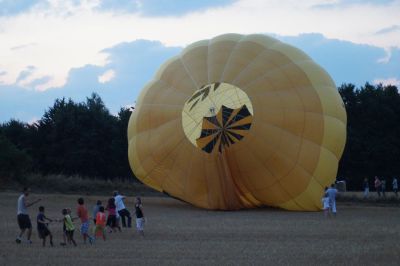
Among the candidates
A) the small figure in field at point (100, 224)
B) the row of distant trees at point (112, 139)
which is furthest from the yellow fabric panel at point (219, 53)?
the row of distant trees at point (112, 139)

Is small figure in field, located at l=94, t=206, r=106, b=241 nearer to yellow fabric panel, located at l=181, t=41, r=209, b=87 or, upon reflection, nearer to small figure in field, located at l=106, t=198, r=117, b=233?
small figure in field, located at l=106, t=198, r=117, b=233

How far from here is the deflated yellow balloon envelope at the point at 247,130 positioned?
22422mm

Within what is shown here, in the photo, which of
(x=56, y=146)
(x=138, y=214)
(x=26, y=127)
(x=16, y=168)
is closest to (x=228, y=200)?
(x=138, y=214)

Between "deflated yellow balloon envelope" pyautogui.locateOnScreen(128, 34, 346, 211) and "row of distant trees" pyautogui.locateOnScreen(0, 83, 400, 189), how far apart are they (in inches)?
873

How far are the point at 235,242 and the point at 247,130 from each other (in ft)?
26.3

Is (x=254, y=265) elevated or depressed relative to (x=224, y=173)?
depressed

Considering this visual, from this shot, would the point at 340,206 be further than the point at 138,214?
Yes

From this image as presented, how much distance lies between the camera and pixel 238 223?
19.4 m

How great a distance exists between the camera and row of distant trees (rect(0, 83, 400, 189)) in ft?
148

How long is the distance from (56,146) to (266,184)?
96.4ft

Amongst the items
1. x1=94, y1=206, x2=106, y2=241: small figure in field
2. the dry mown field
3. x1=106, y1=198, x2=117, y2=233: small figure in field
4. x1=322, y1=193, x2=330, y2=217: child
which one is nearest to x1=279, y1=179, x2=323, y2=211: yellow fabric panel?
the dry mown field

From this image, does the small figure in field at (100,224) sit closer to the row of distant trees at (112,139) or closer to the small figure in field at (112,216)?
the small figure in field at (112,216)

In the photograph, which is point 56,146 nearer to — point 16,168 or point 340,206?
point 16,168

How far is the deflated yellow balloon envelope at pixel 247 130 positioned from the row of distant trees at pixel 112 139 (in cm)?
2218
